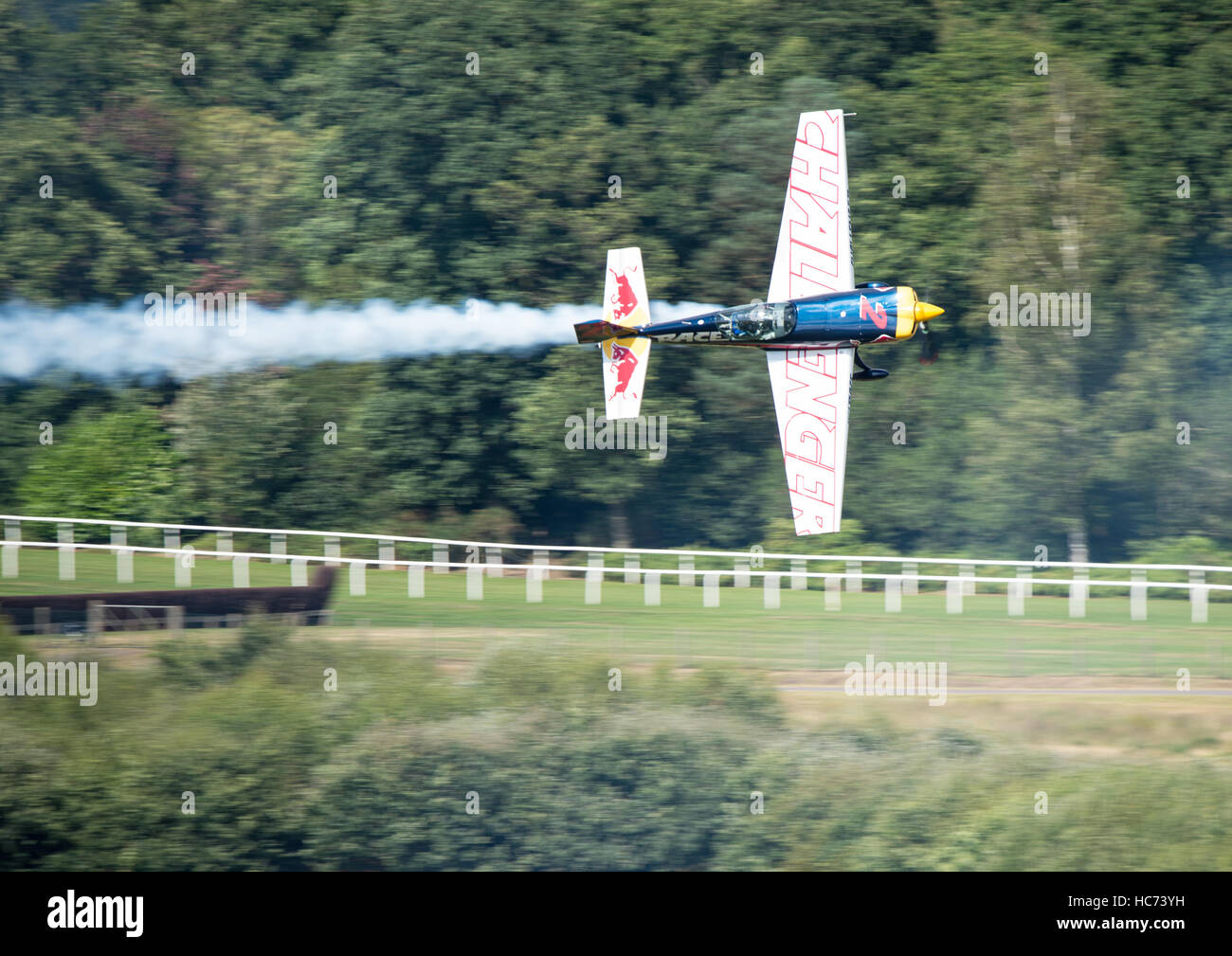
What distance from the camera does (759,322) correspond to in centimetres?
2286

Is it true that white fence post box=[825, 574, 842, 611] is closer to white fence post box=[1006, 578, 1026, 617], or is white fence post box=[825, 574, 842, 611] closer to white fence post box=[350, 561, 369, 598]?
white fence post box=[1006, 578, 1026, 617]

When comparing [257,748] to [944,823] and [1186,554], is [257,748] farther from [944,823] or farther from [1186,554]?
[1186,554]

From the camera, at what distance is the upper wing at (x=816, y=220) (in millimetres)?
23203

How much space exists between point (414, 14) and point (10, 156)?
10731mm

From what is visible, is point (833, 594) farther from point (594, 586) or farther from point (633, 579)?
point (594, 586)

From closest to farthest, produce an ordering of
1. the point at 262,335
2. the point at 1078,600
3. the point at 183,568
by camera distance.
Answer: the point at 1078,600 → the point at 183,568 → the point at 262,335

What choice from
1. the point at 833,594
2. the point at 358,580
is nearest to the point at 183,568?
the point at 358,580

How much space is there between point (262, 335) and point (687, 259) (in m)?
10.00

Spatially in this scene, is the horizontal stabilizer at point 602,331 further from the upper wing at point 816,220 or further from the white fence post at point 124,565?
the white fence post at point 124,565

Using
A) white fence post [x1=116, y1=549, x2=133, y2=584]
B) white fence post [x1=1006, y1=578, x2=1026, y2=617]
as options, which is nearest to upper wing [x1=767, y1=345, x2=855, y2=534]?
white fence post [x1=1006, y1=578, x2=1026, y2=617]

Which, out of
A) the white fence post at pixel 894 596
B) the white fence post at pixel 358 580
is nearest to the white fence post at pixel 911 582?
Result: the white fence post at pixel 894 596

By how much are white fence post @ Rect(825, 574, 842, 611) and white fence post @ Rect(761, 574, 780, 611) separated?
0.95 metres

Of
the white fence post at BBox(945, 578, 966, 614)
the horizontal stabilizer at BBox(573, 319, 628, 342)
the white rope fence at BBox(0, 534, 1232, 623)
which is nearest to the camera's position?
the horizontal stabilizer at BBox(573, 319, 628, 342)

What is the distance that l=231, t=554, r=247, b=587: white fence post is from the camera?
88.0 ft
